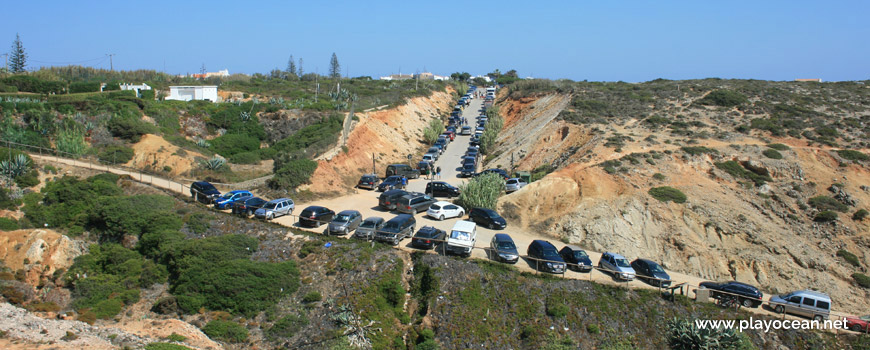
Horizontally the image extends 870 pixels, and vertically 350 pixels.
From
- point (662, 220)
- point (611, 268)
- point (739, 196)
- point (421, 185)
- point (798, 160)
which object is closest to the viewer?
point (611, 268)

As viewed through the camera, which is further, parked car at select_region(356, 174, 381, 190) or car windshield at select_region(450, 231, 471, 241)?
parked car at select_region(356, 174, 381, 190)

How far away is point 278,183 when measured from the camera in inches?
1495

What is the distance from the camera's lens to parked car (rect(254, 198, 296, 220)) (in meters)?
31.4

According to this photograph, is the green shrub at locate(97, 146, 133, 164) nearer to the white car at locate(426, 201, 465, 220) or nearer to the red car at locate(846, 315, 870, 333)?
the white car at locate(426, 201, 465, 220)

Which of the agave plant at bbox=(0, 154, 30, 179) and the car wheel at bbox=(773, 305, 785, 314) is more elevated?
the agave plant at bbox=(0, 154, 30, 179)

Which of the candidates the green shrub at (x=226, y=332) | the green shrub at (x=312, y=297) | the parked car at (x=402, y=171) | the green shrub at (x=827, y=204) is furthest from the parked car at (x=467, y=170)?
the green shrub at (x=226, y=332)

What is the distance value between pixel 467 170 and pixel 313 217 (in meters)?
20.5

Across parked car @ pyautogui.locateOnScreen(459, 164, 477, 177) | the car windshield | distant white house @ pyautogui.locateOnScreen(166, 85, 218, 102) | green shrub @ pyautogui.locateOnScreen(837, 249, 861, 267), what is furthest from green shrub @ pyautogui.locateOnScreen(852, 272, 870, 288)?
distant white house @ pyautogui.locateOnScreen(166, 85, 218, 102)

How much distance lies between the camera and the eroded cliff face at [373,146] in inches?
1660

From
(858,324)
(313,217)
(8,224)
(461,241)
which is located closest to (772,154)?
(858,324)

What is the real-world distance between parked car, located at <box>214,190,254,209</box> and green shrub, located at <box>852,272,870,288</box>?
118 feet

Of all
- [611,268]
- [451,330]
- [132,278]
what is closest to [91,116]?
[132,278]

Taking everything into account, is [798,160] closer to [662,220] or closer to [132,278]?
[662,220]

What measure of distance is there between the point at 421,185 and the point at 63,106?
33.1 metres
